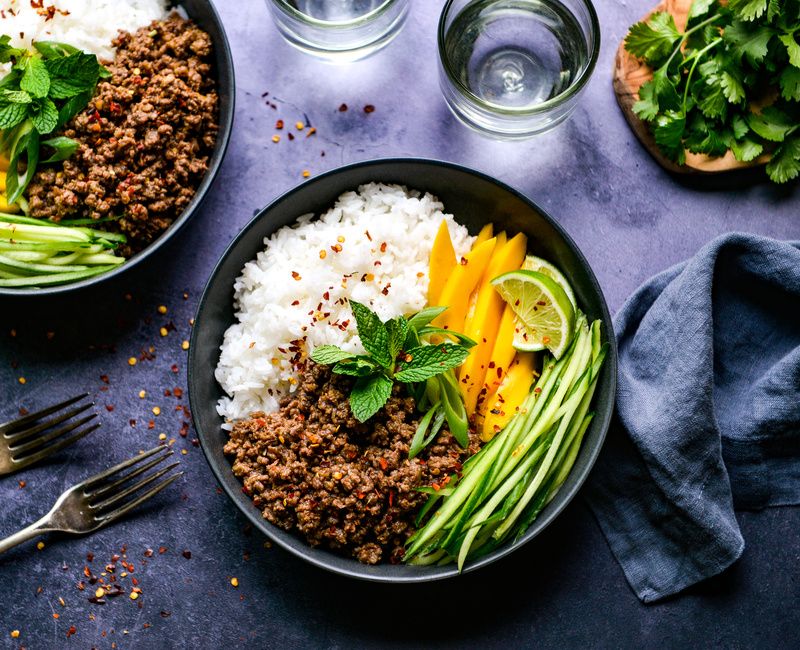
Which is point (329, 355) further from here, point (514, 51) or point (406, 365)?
point (514, 51)

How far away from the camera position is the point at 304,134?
2670 millimetres

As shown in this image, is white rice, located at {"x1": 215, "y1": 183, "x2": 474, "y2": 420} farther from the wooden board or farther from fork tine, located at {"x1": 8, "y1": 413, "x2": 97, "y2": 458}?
the wooden board

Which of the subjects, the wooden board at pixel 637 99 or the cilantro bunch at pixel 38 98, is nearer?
the cilantro bunch at pixel 38 98

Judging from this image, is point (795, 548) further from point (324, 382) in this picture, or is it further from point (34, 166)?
point (34, 166)

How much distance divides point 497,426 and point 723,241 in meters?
0.96

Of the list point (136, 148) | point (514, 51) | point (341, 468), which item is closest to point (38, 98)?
point (136, 148)

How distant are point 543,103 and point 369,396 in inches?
44.2

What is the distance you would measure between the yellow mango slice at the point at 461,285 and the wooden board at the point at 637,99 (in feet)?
2.36

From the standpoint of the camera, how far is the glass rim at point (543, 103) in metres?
2.35

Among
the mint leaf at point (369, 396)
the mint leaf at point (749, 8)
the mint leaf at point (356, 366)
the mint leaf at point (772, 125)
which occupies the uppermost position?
the mint leaf at point (749, 8)

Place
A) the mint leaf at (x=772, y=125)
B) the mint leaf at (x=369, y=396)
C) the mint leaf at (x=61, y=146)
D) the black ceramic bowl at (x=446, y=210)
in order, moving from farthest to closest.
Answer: the mint leaf at (x=772, y=125)
the mint leaf at (x=61, y=146)
the black ceramic bowl at (x=446, y=210)
the mint leaf at (x=369, y=396)

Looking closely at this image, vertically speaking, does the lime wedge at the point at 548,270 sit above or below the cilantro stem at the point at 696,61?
below

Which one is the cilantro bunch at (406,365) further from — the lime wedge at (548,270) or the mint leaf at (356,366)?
the lime wedge at (548,270)

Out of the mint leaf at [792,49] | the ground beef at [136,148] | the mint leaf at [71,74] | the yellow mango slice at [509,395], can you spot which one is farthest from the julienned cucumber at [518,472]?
the mint leaf at [71,74]
